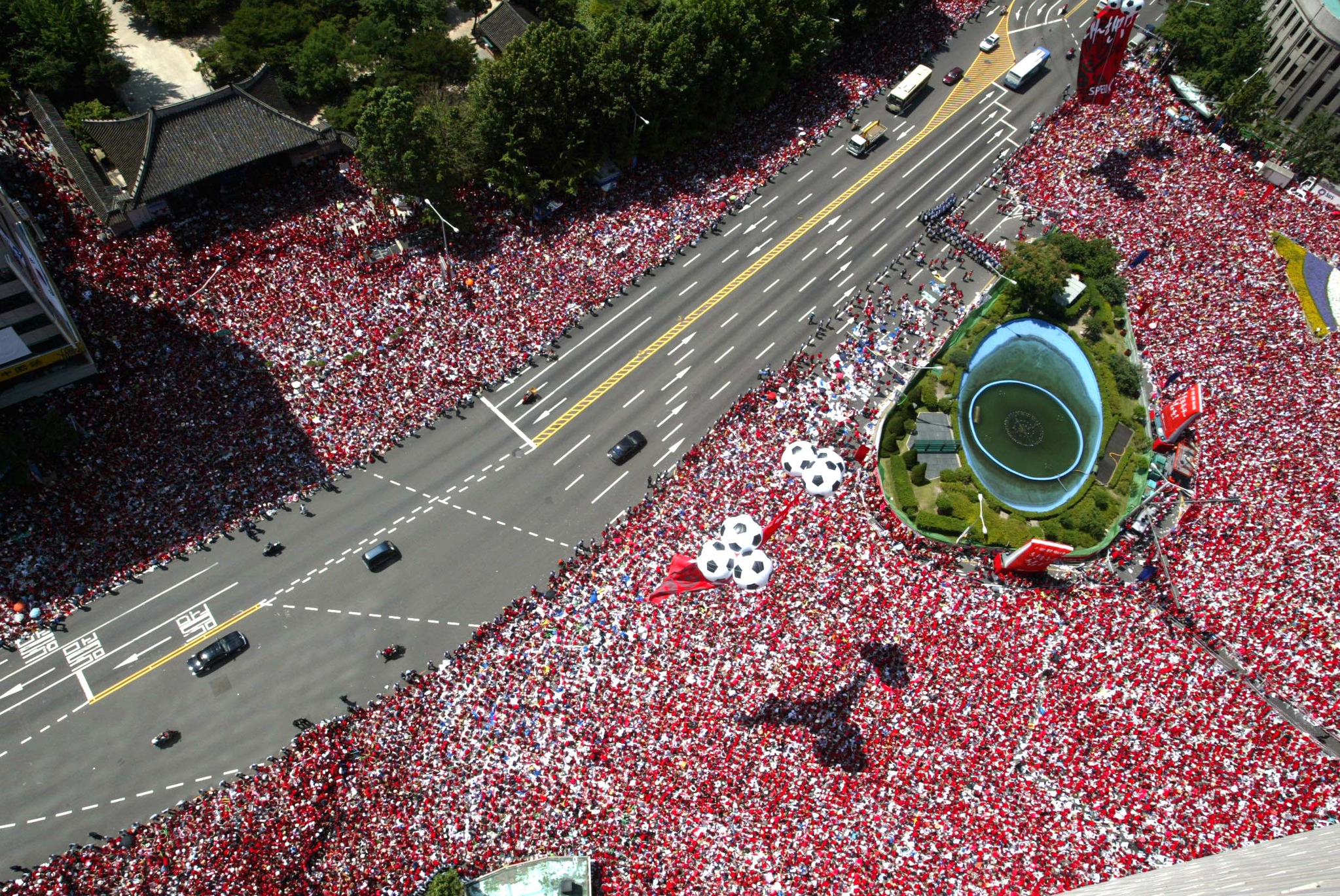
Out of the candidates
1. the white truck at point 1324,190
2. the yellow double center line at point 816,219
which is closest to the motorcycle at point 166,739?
the yellow double center line at point 816,219

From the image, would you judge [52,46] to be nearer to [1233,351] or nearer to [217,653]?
[217,653]

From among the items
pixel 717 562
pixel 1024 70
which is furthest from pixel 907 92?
pixel 717 562

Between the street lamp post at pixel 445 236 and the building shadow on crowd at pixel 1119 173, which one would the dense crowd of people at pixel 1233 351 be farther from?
the street lamp post at pixel 445 236

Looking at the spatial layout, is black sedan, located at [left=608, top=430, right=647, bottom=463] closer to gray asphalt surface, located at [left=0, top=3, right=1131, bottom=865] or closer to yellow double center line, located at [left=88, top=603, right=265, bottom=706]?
gray asphalt surface, located at [left=0, top=3, right=1131, bottom=865]

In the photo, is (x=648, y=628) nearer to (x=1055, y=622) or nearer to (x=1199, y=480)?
(x=1055, y=622)

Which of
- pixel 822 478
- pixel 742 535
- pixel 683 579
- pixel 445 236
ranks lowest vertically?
pixel 683 579
